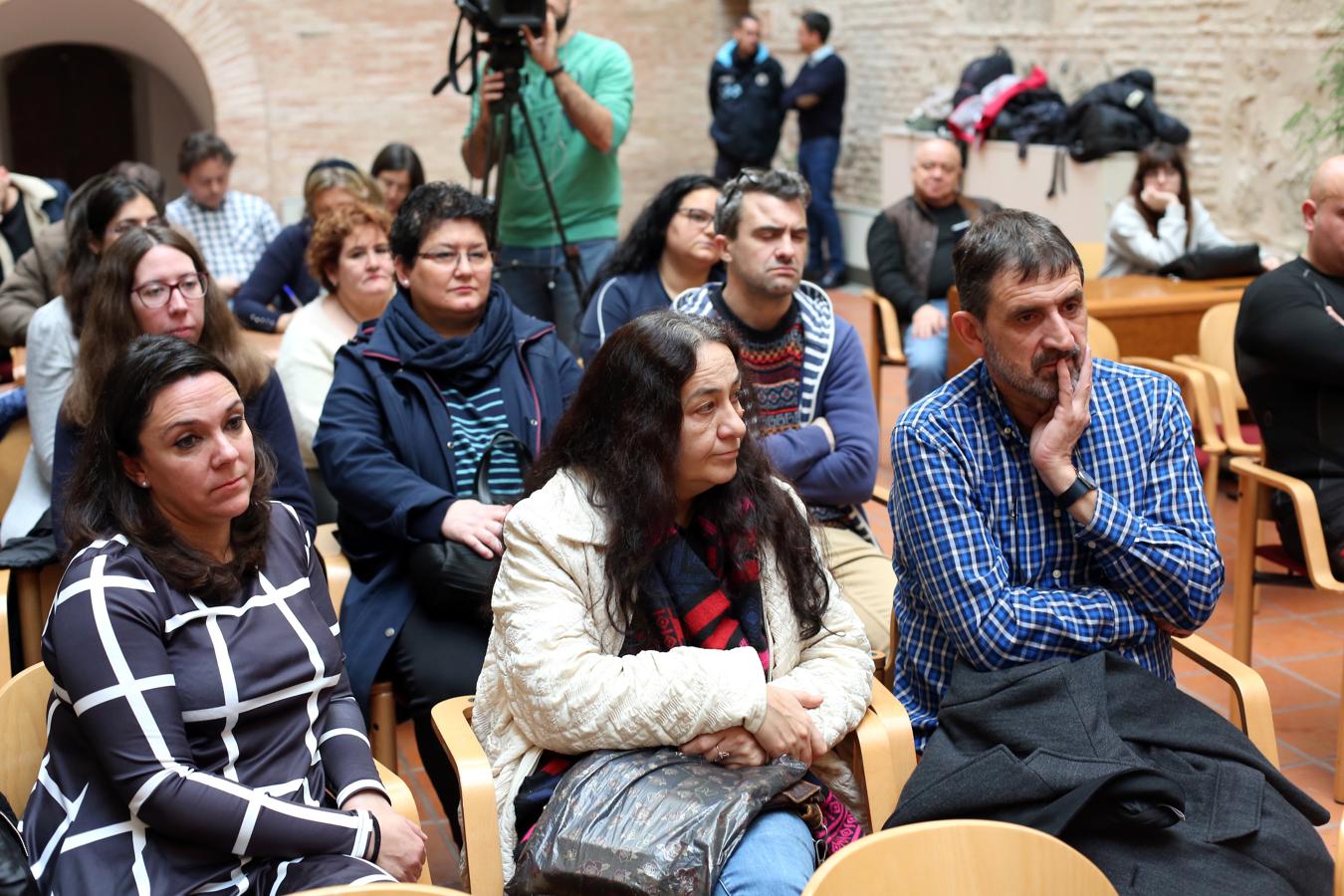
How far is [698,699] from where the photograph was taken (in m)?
2.10

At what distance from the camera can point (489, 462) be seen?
10.1ft

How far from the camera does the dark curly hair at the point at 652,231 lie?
3975 millimetres

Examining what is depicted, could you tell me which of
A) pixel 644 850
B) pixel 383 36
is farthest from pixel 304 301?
pixel 383 36

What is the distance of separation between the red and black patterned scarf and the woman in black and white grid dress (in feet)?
0.72

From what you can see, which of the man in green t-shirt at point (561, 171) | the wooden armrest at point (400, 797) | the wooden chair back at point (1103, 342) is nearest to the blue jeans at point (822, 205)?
the man in green t-shirt at point (561, 171)

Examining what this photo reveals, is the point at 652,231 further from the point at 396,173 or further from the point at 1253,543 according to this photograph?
the point at 396,173

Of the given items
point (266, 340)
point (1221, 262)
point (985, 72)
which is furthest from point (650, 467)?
point (985, 72)

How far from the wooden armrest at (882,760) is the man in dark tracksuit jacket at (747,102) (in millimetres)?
8761

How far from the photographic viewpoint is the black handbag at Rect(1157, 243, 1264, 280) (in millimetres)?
5566

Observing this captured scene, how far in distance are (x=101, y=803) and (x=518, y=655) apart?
0.60 metres

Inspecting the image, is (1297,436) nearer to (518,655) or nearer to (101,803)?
(518,655)

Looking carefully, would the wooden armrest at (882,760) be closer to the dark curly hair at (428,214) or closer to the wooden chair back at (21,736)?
the wooden chair back at (21,736)

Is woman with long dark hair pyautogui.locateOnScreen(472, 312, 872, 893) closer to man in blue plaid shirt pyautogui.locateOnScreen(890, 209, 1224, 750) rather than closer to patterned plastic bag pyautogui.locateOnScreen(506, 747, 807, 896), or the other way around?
patterned plastic bag pyautogui.locateOnScreen(506, 747, 807, 896)

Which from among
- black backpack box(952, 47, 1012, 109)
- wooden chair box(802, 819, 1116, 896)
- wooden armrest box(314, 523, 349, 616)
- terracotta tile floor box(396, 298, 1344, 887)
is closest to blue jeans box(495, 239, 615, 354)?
terracotta tile floor box(396, 298, 1344, 887)
